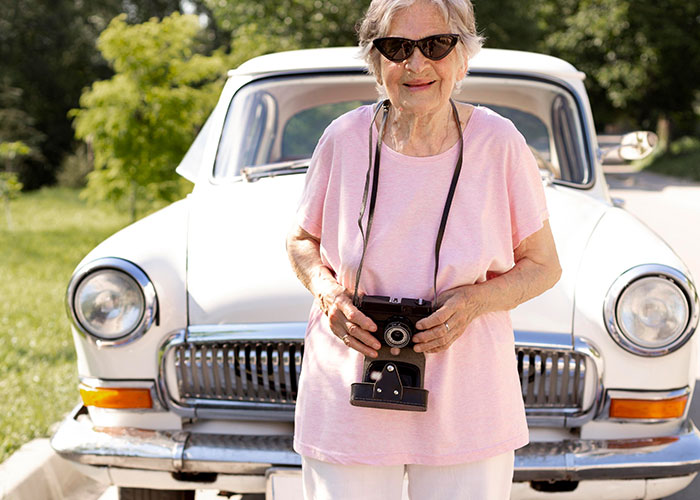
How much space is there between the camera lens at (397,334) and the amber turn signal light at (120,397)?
132cm

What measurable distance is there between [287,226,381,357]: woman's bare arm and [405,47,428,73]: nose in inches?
18.6

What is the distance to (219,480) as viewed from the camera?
9.02 ft

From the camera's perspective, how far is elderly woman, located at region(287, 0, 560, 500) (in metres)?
1.82

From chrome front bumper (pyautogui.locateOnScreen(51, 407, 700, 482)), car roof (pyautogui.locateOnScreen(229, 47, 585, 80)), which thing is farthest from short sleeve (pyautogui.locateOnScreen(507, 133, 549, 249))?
car roof (pyautogui.locateOnScreen(229, 47, 585, 80))

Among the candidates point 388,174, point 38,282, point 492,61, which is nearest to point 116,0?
point 38,282

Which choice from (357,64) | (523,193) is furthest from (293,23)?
(523,193)

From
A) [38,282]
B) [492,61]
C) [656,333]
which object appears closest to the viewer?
[656,333]

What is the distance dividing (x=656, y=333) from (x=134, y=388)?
173cm

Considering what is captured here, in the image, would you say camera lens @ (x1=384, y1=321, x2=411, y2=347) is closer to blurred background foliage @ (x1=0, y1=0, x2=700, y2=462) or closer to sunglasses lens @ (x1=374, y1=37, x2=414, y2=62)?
sunglasses lens @ (x1=374, y1=37, x2=414, y2=62)

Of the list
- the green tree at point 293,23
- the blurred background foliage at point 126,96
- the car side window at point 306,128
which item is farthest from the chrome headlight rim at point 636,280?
the green tree at point 293,23

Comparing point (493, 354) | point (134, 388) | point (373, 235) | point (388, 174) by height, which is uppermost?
point (388, 174)

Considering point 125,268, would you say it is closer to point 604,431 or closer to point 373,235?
point 373,235

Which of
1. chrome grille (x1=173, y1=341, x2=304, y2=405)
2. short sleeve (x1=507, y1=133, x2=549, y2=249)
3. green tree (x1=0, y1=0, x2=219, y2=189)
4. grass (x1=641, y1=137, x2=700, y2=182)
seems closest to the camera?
short sleeve (x1=507, y1=133, x2=549, y2=249)

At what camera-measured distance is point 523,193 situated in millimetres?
1868
